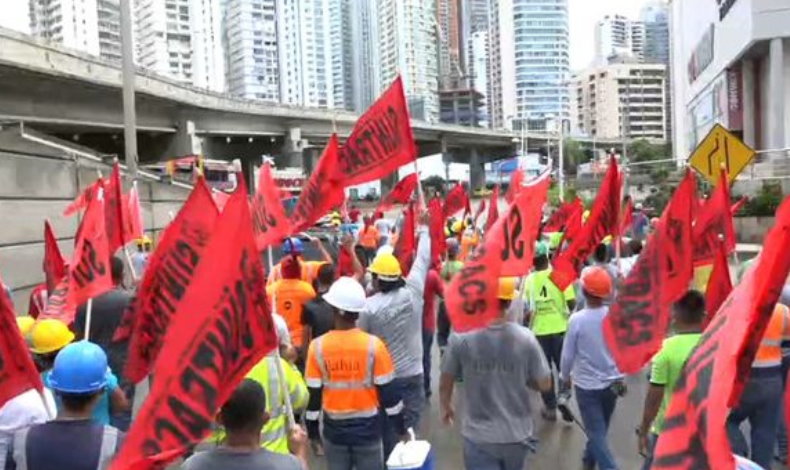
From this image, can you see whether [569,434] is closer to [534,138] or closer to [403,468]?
[403,468]

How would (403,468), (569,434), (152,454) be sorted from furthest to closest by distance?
(569,434)
(403,468)
(152,454)

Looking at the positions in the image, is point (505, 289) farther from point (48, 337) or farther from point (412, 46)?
point (412, 46)

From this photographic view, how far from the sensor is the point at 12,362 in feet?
11.3

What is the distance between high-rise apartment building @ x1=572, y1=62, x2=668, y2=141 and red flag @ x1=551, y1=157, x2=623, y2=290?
106519mm

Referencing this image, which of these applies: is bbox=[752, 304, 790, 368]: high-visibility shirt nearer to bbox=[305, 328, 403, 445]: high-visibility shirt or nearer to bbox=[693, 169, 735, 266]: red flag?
bbox=[693, 169, 735, 266]: red flag

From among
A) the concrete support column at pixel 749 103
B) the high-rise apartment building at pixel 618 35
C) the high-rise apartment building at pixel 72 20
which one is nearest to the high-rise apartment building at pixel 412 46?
the concrete support column at pixel 749 103

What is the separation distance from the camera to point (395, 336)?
→ 611cm

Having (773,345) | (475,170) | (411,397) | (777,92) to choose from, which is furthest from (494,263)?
(475,170)

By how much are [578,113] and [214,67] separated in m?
81.0

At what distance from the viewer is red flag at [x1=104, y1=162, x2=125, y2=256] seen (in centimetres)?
728

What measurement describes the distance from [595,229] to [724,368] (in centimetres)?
538

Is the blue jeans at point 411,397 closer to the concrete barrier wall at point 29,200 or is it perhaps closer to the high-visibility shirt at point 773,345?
the high-visibility shirt at point 773,345

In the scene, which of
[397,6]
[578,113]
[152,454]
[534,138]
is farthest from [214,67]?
[578,113]

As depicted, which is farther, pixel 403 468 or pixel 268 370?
pixel 268 370
